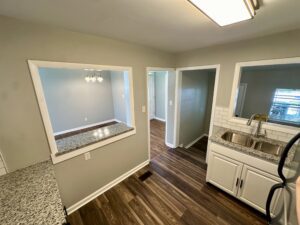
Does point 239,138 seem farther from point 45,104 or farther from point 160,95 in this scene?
point 160,95

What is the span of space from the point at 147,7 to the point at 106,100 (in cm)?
490

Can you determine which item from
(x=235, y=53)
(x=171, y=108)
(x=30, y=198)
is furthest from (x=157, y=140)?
(x=30, y=198)

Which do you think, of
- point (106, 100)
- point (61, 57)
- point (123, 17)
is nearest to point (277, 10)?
point (123, 17)

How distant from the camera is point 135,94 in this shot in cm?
231

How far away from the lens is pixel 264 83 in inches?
154

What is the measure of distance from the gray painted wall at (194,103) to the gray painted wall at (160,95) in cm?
206

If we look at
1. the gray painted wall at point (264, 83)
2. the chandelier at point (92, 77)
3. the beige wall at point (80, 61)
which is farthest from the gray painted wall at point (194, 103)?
the chandelier at point (92, 77)

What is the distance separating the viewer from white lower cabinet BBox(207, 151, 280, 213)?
165cm

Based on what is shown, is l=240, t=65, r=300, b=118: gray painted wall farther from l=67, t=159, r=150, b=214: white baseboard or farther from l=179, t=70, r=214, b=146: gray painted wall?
l=67, t=159, r=150, b=214: white baseboard

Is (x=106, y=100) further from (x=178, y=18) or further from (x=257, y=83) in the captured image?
(x=257, y=83)

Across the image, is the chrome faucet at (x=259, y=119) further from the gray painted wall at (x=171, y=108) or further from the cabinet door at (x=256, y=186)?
the gray painted wall at (x=171, y=108)

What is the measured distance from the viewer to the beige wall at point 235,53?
162 centimetres

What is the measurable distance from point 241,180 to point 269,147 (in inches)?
26.2

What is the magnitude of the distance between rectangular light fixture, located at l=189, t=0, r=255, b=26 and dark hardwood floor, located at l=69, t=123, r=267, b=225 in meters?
2.37
